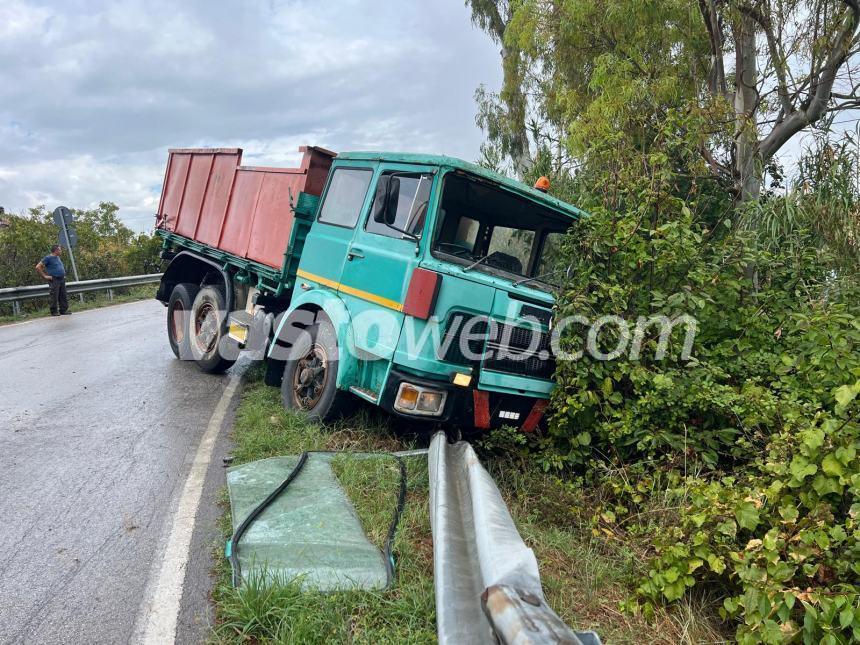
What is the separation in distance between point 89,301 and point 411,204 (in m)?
14.9

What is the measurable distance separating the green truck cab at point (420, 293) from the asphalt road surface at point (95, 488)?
1.20 m

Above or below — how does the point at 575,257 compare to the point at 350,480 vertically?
above

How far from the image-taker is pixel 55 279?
13438 mm

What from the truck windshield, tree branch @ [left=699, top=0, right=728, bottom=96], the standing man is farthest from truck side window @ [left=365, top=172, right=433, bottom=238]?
the standing man

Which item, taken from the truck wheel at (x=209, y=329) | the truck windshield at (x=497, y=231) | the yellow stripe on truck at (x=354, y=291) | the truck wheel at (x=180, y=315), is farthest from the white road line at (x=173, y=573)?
the truck wheel at (x=180, y=315)

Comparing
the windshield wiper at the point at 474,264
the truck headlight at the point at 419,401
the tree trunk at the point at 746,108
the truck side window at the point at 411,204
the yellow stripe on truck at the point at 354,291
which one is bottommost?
the truck headlight at the point at 419,401

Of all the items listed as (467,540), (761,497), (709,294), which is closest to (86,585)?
(467,540)

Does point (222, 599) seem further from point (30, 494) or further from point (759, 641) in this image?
point (759, 641)

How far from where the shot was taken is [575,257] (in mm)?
4688

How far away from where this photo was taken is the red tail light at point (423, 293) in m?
4.19

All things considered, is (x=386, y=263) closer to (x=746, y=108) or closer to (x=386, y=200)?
(x=386, y=200)

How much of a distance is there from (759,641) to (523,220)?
345cm

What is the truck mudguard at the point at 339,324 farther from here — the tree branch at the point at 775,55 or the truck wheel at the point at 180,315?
the tree branch at the point at 775,55

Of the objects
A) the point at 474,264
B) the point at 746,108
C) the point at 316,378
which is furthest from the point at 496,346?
the point at 746,108
